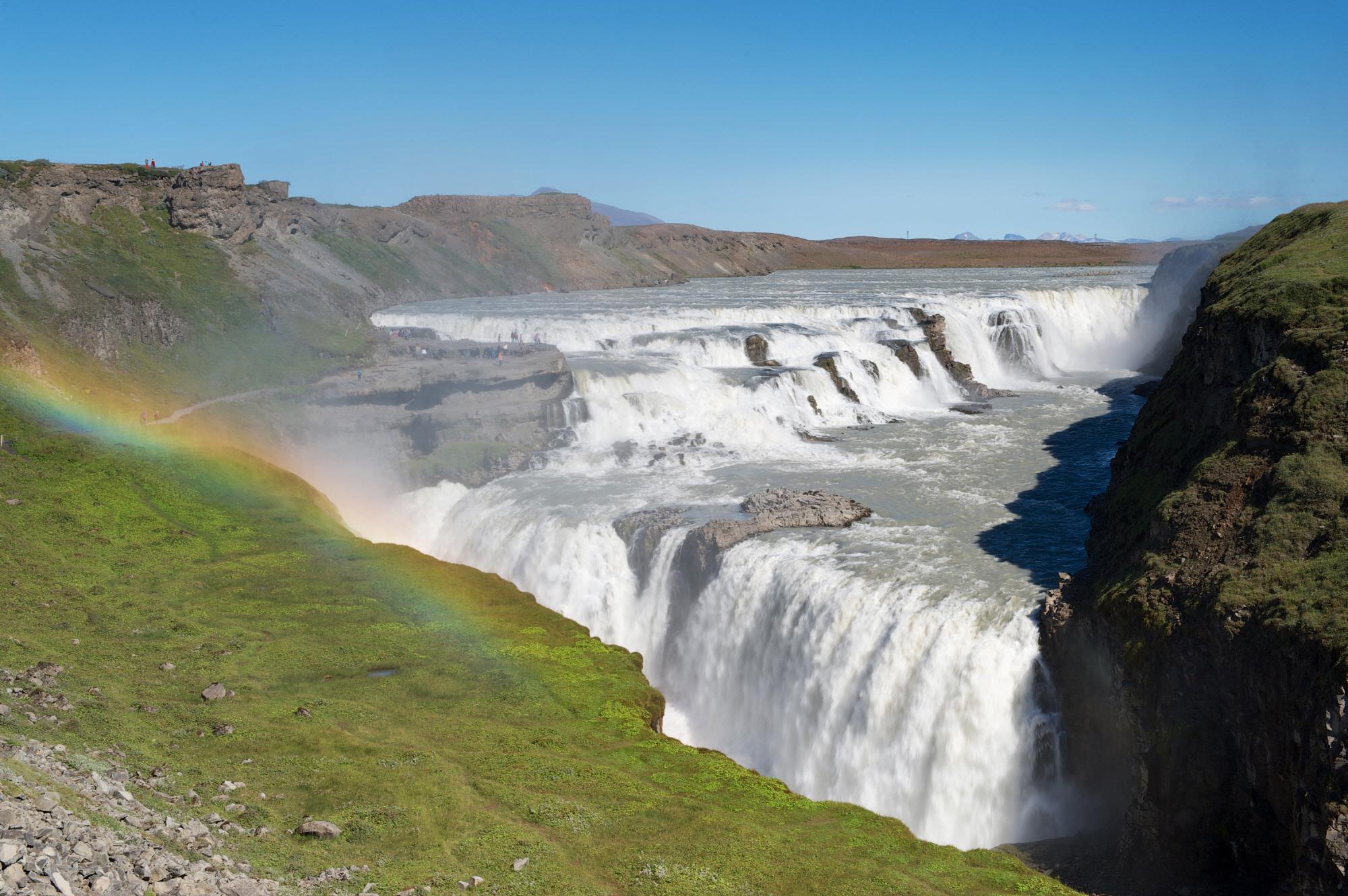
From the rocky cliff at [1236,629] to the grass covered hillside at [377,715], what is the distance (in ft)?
11.8

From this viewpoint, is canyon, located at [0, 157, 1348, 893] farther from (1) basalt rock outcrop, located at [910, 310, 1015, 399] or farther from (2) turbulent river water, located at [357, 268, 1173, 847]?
(1) basalt rock outcrop, located at [910, 310, 1015, 399]

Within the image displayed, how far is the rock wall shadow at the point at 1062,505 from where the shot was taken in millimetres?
27375

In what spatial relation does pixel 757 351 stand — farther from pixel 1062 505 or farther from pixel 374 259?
pixel 374 259

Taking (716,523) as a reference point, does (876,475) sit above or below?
above

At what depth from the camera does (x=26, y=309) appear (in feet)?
155

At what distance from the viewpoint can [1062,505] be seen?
3278cm

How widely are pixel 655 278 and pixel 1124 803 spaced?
351 ft

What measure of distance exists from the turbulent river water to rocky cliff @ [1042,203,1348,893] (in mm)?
1867

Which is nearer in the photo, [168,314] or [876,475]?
[876,475]

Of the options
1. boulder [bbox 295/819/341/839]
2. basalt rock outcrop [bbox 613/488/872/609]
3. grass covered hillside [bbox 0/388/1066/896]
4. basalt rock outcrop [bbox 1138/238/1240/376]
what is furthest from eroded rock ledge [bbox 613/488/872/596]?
basalt rock outcrop [bbox 1138/238/1240/376]

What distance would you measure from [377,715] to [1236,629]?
16687mm

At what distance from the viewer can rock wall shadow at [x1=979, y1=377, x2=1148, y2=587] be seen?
89.8ft

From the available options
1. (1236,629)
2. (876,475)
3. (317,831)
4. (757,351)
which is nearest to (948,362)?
(757,351)

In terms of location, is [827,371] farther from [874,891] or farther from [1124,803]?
[874,891]
